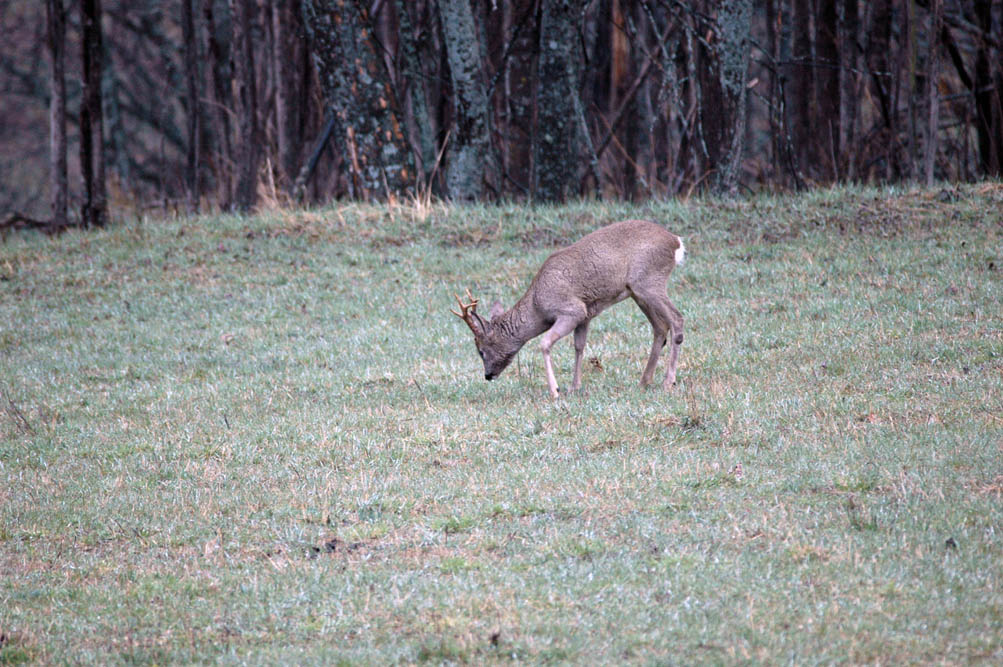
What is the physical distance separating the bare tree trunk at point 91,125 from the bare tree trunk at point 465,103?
580cm

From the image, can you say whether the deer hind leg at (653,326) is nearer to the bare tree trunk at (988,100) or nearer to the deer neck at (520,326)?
the deer neck at (520,326)

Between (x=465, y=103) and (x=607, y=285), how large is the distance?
32.6ft

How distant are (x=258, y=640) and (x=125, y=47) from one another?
110 feet

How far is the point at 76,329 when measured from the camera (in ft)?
44.4

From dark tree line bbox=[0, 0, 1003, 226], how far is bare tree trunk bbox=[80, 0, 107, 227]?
0.03 meters

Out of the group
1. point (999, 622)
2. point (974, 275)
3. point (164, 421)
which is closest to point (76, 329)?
point (164, 421)

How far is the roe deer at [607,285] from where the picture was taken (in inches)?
373

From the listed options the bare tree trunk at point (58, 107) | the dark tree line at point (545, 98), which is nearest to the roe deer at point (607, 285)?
the dark tree line at point (545, 98)

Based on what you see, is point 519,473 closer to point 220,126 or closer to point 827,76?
point 827,76

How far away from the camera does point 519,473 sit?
23.5 feet

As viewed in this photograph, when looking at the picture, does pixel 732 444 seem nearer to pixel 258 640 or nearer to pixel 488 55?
pixel 258 640

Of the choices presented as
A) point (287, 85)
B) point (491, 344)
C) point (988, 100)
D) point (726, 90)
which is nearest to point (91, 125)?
point (287, 85)

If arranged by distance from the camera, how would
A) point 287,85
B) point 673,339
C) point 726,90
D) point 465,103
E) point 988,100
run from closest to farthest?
point 673,339 < point 726,90 < point 465,103 < point 988,100 < point 287,85

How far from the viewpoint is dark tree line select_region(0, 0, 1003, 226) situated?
1848 cm
